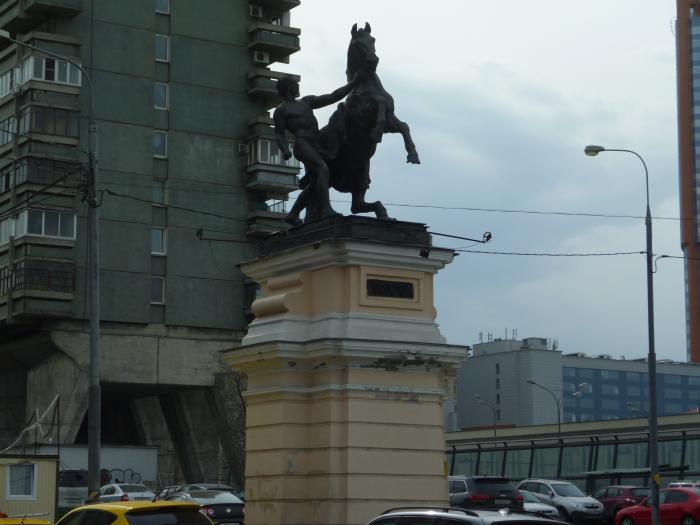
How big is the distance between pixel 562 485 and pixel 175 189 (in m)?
27.1

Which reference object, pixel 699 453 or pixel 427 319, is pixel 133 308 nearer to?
pixel 699 453

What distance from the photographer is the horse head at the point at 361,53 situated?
2092 cm

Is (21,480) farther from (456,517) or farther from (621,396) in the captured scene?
(621,396)

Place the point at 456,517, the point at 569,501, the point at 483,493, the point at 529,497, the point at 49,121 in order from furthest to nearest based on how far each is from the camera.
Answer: the point at 49,121
the point at 569,501
the point at 529,497
the point at 483,493
the point at 456,517

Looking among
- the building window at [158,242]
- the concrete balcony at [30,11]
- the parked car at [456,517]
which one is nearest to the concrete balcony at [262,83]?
the building window at [158,242]

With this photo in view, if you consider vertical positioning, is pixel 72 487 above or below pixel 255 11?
below

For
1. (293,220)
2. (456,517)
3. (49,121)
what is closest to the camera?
(456,517)

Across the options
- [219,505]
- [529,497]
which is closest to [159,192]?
[529,497]

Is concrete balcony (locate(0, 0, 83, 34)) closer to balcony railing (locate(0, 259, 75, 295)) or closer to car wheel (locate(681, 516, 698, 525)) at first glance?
balcony railing (locate(0, 259, 75, 295))

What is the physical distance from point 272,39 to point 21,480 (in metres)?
36.2

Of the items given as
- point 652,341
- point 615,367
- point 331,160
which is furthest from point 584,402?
point 331,160

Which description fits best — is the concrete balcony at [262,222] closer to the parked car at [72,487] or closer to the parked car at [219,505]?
the parked car at [72,487]

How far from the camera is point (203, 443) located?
68500 millimetres

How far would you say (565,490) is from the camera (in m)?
46.1
